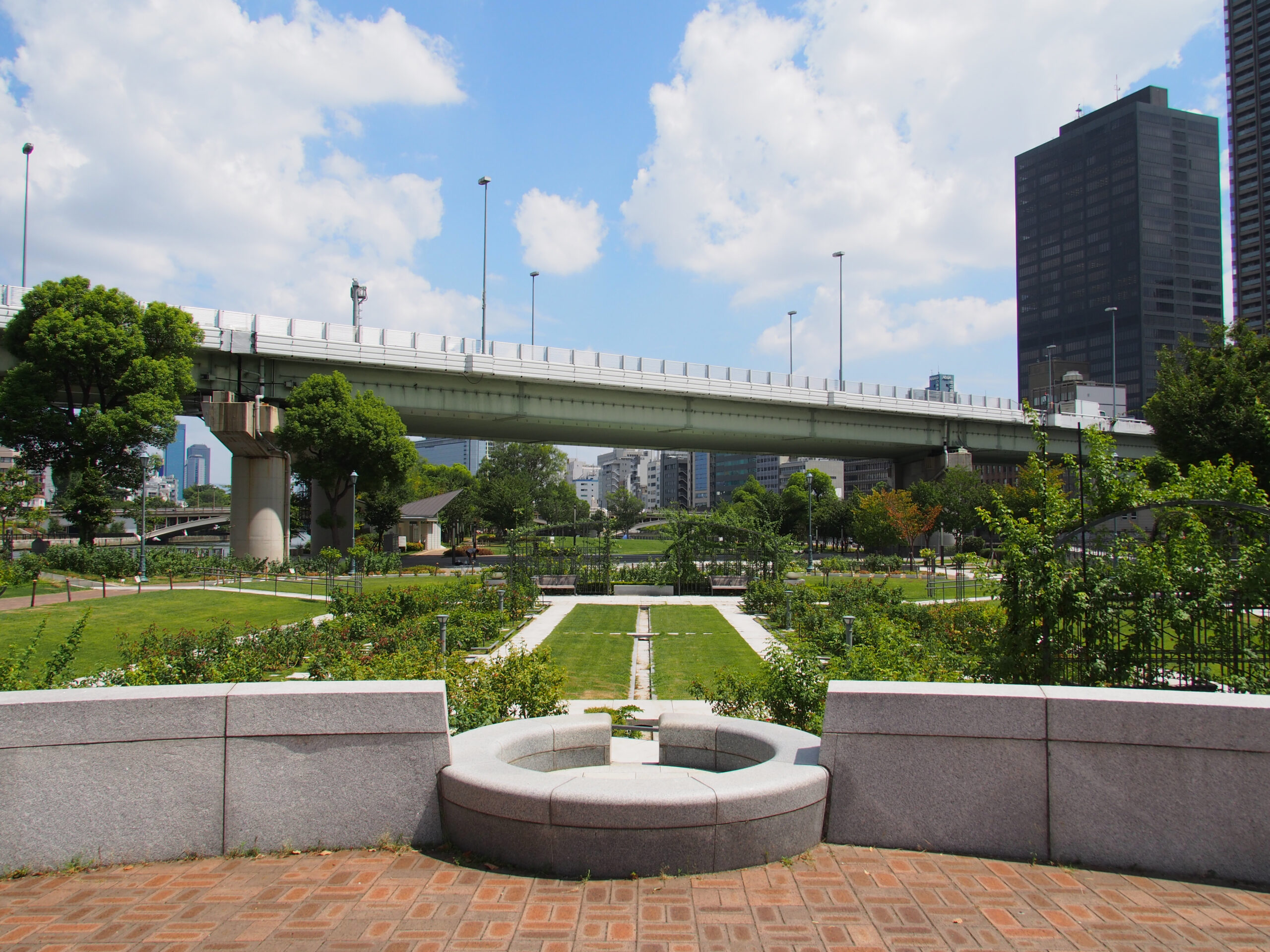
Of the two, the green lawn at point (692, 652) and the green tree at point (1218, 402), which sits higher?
the green tree at point (1218, 402)

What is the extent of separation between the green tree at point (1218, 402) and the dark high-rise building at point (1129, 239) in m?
122

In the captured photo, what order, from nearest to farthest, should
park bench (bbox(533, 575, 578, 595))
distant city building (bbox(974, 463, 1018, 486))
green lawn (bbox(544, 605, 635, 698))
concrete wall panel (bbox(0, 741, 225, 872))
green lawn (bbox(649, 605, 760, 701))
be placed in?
concrete wall panel (bbox(0, 741, 225, 872)) → green lawn (bbox(544, 605, 635, 698)) → green lawn (bbox(649, 605, 760, 701)) → park bench (bbox(533, 575, 578, 595)) → distant city building (bbox(974, 463, 1018, 486))

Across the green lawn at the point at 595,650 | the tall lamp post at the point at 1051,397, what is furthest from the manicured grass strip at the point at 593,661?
the tall lamp post at the point at 1051,397

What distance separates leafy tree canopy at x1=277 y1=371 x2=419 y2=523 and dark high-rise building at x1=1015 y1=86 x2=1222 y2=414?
13954 centimetres

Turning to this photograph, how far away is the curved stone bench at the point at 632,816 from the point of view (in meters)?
4.39

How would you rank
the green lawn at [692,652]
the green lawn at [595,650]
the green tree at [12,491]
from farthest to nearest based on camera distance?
the green tree at [12,491] → the green lawn at [692,652] → the green lawn at [595,650]

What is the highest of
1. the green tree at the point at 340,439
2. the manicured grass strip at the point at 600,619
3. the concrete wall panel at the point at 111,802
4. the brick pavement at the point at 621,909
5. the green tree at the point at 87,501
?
the green tree at the point at 340,439

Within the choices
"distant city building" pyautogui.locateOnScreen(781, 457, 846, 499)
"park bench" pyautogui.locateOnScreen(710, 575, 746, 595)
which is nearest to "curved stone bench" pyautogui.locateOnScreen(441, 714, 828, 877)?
"park bench" pyautogui.locateOnScreen(710, 575, 746, 595)

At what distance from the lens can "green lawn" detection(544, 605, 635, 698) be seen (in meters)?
13.0

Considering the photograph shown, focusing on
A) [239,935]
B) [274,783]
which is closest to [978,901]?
[239,935]

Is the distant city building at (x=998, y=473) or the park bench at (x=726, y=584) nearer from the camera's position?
the park bench at (x=726, y=584)

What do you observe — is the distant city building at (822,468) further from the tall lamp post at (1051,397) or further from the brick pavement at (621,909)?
the brick pavement at (621,909)

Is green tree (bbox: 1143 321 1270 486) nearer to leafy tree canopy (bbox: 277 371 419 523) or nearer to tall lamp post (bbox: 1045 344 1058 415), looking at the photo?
tall lamp post (bbox: 1045 344 1058 415)

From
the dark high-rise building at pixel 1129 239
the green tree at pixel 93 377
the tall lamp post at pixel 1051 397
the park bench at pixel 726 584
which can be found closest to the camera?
the park bench at pixel 726 584
